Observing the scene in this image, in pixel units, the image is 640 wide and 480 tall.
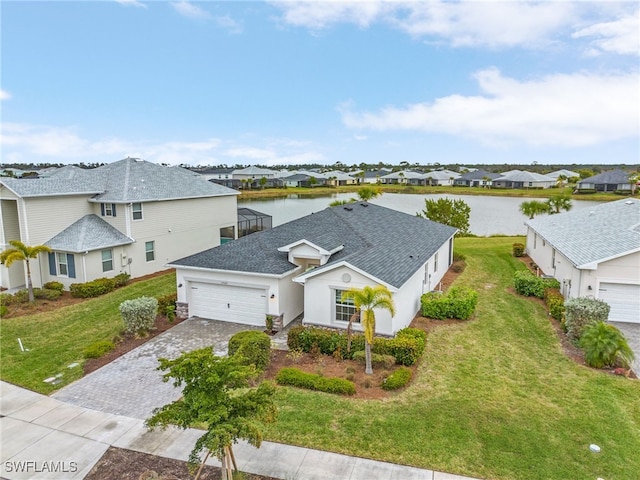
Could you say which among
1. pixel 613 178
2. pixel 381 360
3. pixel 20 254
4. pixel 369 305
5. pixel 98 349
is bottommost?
pixel 98 349

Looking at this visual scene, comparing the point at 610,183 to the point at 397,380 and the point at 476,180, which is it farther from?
the point at 397,380

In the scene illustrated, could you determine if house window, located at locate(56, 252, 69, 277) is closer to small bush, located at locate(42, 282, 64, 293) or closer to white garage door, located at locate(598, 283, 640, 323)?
small bush, located at locate(42, 282, 64, 293)

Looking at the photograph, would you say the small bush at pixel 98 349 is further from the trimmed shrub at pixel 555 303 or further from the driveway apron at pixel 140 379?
the trimmed shrub at pixel 555 303

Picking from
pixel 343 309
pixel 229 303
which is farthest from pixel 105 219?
pixel 343 309

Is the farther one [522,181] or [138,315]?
[522,181]

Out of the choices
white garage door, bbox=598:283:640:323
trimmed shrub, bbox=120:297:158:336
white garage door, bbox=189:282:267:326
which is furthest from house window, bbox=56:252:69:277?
white garage door, bbox=598:283:640:323

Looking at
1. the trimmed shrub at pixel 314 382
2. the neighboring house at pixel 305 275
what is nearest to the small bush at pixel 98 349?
the neighboring house at pixel 305 275
